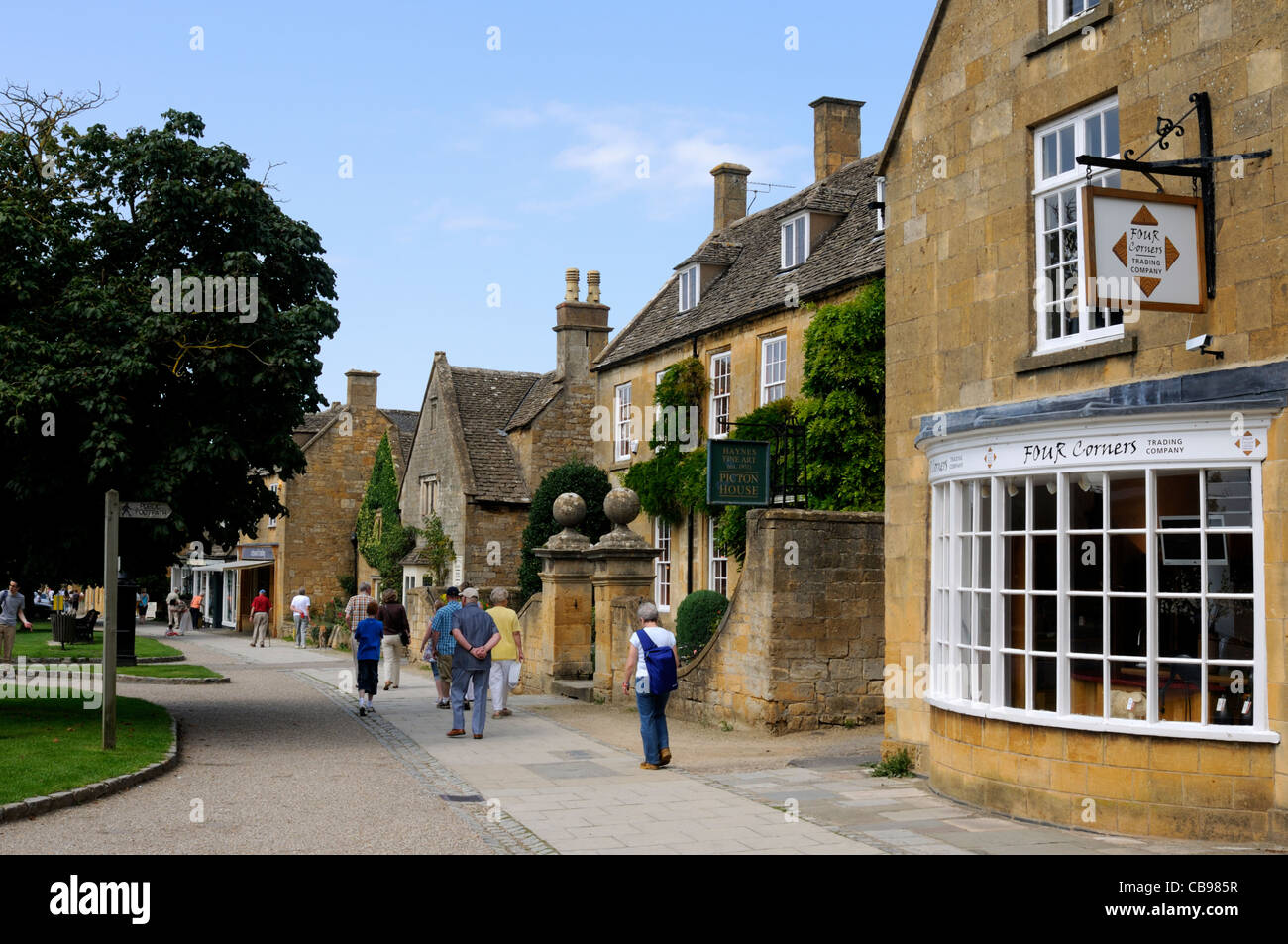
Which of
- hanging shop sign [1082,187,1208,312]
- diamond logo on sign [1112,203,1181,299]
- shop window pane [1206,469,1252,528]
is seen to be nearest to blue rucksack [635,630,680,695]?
shop window pane [1206,469,1252,528]

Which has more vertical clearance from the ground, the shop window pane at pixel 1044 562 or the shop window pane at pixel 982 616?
the shop window pane at pixel 1044 562

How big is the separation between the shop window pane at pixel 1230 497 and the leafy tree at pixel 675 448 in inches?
704

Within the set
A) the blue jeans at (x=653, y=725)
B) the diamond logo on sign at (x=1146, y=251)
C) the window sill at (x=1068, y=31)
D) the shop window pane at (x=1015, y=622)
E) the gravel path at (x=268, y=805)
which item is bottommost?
the gravel path at (x=268, y=805)

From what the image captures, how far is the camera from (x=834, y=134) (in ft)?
93.7

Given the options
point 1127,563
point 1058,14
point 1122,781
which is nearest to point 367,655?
point 1122,781

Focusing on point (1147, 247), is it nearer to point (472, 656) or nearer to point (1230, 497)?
point (1230, 497)

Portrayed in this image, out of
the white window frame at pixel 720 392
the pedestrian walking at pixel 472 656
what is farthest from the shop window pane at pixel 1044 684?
the white window frame at pixel 720 392

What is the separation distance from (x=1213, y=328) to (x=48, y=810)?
9.59 meters

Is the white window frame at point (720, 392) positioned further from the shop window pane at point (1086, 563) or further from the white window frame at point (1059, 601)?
the shop window pane at point (1086, 563)

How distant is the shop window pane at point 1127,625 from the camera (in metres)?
8.96

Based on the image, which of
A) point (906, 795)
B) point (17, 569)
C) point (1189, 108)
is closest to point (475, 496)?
point (17, 569)

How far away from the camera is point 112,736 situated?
12602 mm

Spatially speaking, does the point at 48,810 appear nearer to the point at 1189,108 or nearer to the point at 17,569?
the point at 17,569

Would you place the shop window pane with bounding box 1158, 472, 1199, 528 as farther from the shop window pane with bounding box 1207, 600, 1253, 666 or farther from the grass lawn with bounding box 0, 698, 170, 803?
the grass lawn with bounding box 0, 698, 170, 803
